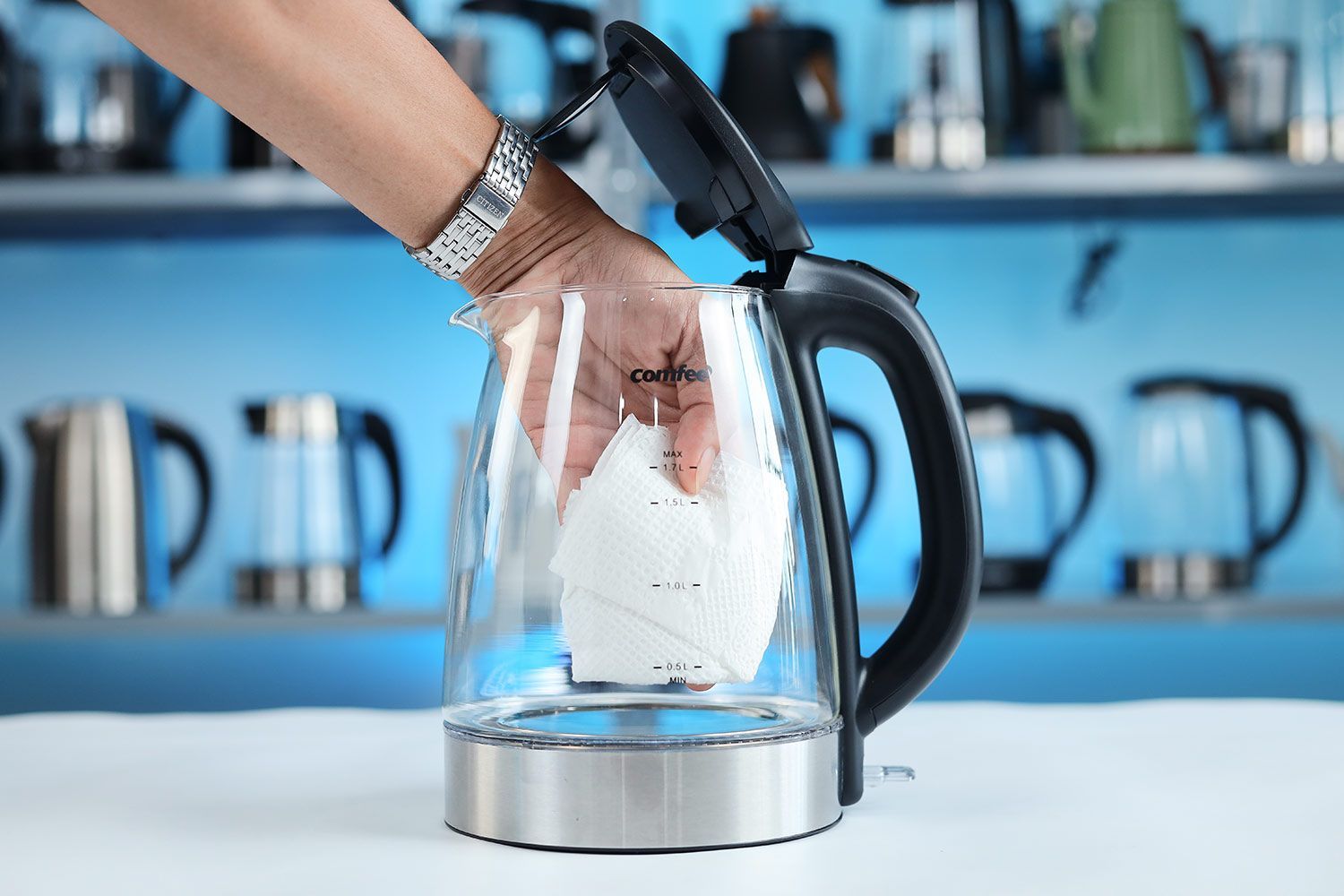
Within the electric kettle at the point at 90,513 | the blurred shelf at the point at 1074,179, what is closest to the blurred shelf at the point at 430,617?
the electric kettle at the point at 90,513

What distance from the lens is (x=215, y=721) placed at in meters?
0.57

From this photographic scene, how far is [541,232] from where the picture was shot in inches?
20.0

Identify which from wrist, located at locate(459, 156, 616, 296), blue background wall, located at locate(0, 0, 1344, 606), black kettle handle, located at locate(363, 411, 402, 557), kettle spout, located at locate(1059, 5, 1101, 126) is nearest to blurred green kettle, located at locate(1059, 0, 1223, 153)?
kettle spout, located at locate(1059, 5, 1101, 126)

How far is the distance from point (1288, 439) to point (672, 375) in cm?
108

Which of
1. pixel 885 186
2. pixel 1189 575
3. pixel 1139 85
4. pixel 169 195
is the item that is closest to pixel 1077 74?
pixel 1139 85

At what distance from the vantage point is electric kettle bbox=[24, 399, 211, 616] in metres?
1.22

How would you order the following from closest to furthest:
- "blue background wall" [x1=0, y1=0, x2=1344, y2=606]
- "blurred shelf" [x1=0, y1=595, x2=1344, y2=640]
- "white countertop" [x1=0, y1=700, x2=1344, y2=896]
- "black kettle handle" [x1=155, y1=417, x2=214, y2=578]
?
"white countertop" [x1=0, y1=700, x2=1344, y2=896]
"blurred shelf" [x1=0, y1=595, x2=1344, y2=640]
"black kettle handle" [x1=155, y1=417, x2=214, y2=578]
"blue background wall" [x1=0, y1=0, x2=1344, y2=606]

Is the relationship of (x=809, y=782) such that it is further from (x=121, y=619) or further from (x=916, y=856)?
(x=121, y=619)

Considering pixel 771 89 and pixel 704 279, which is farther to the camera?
pixel 704 279

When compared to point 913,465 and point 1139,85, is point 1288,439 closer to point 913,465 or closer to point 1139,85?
point 1139,85

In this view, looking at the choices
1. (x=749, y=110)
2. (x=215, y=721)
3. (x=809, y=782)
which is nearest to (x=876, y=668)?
(x=809, y=782)

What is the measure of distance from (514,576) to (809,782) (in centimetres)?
11

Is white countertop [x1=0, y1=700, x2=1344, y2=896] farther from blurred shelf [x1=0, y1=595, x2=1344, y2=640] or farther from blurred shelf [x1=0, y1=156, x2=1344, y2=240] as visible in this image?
blurred shelf [x1=0, y1=156, x2=1344, y2=240]

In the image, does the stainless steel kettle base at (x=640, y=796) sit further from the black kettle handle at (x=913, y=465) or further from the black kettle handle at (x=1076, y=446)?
the black kettle handle at (x=1076, y=446)
